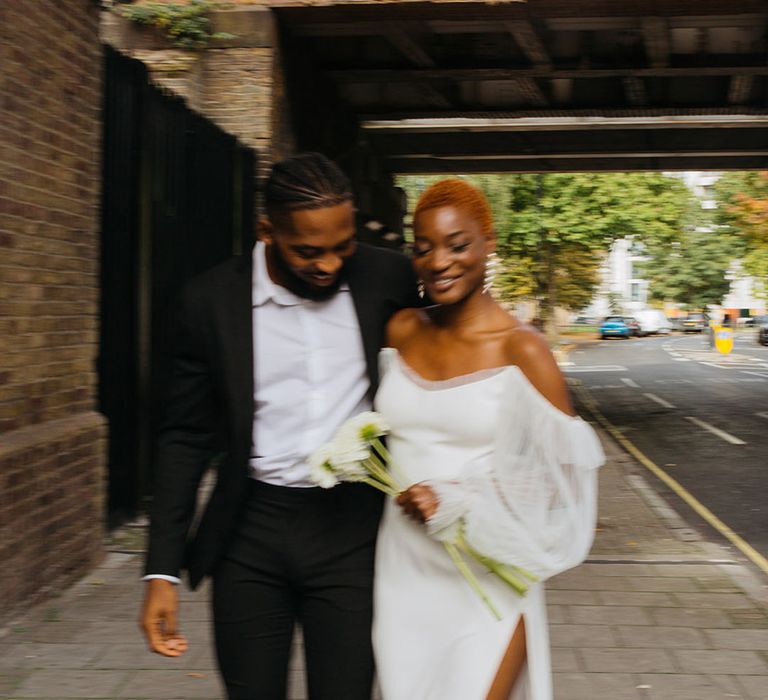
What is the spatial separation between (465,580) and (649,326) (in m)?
74.2

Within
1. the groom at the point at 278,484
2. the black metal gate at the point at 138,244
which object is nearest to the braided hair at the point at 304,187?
the groom at the point at 278,484

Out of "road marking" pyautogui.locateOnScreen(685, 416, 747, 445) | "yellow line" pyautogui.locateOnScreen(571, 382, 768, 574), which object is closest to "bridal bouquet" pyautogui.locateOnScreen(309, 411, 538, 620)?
"yellow line" pyautogui.locateOnScreen(571, 382, 768, 574)

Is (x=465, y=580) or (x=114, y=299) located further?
(x=114, y=299)

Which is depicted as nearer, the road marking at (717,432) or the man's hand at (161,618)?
the man's hand at (161,618)

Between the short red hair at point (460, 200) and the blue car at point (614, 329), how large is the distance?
6571 centimetres

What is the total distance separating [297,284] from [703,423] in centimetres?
1554

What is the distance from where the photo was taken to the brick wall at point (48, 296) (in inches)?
221

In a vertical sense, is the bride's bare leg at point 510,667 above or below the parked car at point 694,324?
above

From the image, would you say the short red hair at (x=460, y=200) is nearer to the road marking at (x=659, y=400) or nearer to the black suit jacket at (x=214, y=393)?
the black suit jacket at (x=214, y=393)

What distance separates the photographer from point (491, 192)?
133 ft

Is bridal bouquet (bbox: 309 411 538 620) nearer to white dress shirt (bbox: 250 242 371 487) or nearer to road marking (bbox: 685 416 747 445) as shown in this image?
white dress shirt (bbox: 250 242 371 487)

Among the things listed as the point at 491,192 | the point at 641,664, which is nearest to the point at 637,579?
the point at 641,664

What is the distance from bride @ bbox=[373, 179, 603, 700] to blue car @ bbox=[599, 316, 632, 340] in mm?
65716

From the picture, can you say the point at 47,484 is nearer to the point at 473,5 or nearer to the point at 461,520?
the point at 461,520
